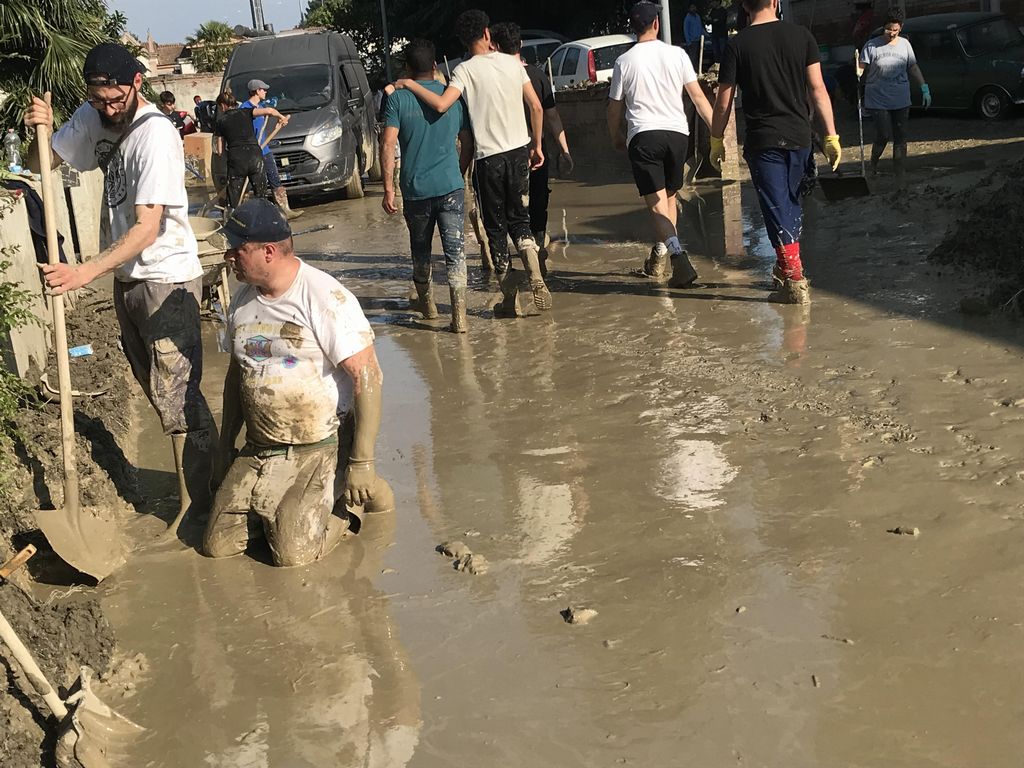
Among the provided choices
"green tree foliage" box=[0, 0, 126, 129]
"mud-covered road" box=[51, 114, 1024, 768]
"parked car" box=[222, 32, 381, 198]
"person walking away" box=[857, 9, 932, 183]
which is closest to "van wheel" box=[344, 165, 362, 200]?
"parked car" box=[222, 32, 381, 198]

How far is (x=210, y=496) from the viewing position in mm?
5586

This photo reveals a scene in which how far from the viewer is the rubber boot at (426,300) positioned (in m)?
9.16

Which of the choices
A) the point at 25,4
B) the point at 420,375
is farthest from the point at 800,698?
the point at 25,4

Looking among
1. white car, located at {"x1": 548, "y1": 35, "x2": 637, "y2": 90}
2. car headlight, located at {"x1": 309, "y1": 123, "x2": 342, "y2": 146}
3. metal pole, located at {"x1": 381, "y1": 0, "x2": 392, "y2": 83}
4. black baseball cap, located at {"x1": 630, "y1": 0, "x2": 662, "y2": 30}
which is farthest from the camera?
metal pole, located at {"x1": 381, "y1": 0, "x2": 392, "y2": 83}

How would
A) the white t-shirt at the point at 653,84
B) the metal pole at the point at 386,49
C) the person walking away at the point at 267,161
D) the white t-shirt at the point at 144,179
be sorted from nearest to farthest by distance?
the white t-shirt at the point at 144,179
the white t-shirt at the point at 653,84
the person walking away at the point at 267,161
the metal pole at the point at 386,49

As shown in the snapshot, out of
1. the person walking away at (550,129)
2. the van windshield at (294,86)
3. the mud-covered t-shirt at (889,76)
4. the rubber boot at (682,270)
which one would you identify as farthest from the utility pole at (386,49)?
the rubber boot at (682,270)

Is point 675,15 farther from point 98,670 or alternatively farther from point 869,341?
point 98,670

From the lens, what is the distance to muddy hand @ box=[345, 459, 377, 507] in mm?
5094

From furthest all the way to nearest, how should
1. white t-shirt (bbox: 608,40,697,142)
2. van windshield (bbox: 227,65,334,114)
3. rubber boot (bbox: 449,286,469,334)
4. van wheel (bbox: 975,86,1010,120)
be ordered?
van windshield (bbox: 227,65,334,114)
van wheel (bbox: 975,86,1010,120)
white t-shirt (bbox: 608,40,697,142)
rubber boot (bbox: 449,286,469,334)

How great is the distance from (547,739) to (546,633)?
0.67m

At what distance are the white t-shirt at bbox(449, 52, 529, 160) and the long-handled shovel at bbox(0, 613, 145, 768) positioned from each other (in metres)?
5.81

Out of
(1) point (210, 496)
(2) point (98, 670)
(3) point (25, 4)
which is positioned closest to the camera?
(2) point (98, 670)

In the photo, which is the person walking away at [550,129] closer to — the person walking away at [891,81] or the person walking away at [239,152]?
the person walking away at [891,81]

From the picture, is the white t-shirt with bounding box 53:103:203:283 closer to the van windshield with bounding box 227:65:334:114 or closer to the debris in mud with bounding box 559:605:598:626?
the debris in mud with bounding box 559:605:598:626
